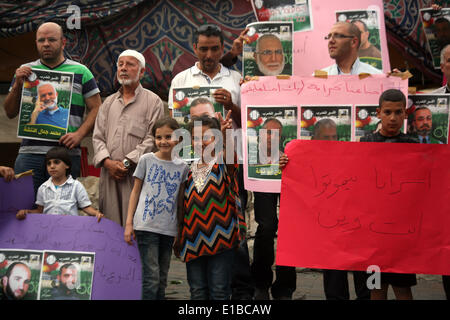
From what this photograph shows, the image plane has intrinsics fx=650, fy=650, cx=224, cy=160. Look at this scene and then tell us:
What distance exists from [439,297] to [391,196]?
4.99 feet

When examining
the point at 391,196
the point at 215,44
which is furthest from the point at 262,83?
the point at 391,196

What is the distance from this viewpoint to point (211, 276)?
3465 millimetres

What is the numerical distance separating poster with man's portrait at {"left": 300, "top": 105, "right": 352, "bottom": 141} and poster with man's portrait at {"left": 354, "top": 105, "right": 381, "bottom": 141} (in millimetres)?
39

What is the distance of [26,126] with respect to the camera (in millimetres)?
4035

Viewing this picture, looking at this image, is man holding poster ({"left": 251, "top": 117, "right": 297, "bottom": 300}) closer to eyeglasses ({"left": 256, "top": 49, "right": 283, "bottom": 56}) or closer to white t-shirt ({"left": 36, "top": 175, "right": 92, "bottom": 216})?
eyeglasses ({"left": 256, "top": 49, "right": 283, "bottom": 56})

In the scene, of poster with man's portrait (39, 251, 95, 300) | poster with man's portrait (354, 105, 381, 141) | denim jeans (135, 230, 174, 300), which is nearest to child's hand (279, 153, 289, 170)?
poster with man's portrait (354, 105, 381, 141)

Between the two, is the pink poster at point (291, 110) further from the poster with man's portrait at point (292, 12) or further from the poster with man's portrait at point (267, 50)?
A: the poster with man's portrait at point (292, 12)

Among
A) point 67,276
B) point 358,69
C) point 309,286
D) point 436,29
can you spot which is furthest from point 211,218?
point 436,29

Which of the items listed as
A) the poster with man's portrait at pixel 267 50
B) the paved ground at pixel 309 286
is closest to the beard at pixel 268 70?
the poster with man's portrait at pixel 267 50

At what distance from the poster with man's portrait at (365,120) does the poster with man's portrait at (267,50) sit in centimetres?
53

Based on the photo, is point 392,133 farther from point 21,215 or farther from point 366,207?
point 21,215

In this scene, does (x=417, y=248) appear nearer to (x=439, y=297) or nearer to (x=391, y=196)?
(x=391, y=196)

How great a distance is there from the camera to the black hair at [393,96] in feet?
11.2

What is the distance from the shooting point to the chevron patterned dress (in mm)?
3430
